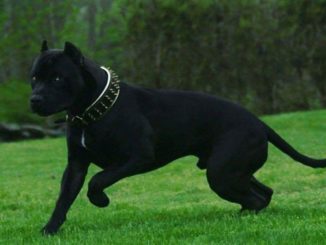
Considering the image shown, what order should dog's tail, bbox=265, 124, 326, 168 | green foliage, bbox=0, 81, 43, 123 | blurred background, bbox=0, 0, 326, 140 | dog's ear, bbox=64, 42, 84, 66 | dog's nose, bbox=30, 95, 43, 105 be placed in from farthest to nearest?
green foliage, bbox=0, 81, 43, 123
blurred background, bbox=0, 0, 326, 140
dog's tail, bbox=265, 124, 326, 168
dog's ear, bbox=64, 42, 84, 66
dog's nose, bbox=30, 95, 43, 105

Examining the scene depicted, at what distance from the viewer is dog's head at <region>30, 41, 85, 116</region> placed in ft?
21.3

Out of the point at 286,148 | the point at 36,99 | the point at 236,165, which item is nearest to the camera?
the point at 36,99

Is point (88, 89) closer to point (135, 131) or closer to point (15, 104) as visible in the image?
point (135, 131)

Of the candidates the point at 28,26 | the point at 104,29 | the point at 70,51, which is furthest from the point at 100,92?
the point at 104,29

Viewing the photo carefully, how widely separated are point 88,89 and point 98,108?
0.18m

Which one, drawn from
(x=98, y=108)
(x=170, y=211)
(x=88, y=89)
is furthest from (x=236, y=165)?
(x=88, y=89)

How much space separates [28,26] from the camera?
3628cm

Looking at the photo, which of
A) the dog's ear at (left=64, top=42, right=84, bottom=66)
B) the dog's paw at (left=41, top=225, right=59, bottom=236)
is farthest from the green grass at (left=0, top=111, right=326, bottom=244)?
the dog's ear at (left=64, top=42, right=84, bottom=66)

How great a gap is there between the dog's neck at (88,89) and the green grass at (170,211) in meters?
1.04

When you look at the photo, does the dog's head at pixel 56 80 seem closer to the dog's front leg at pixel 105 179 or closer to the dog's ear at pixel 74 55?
the dog's ear at pixel 74 55

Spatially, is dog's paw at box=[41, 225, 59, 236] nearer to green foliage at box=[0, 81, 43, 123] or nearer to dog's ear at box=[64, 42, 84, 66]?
dog's ear at box=[64, 42, 84, 66]

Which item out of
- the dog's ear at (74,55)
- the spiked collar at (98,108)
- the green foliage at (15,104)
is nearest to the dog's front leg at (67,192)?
the spiked collar at (98,108)

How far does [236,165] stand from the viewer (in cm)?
718

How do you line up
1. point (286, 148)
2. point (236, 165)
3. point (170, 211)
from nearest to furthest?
point (236, 165) < point (286, 148) < point (170, 211)
